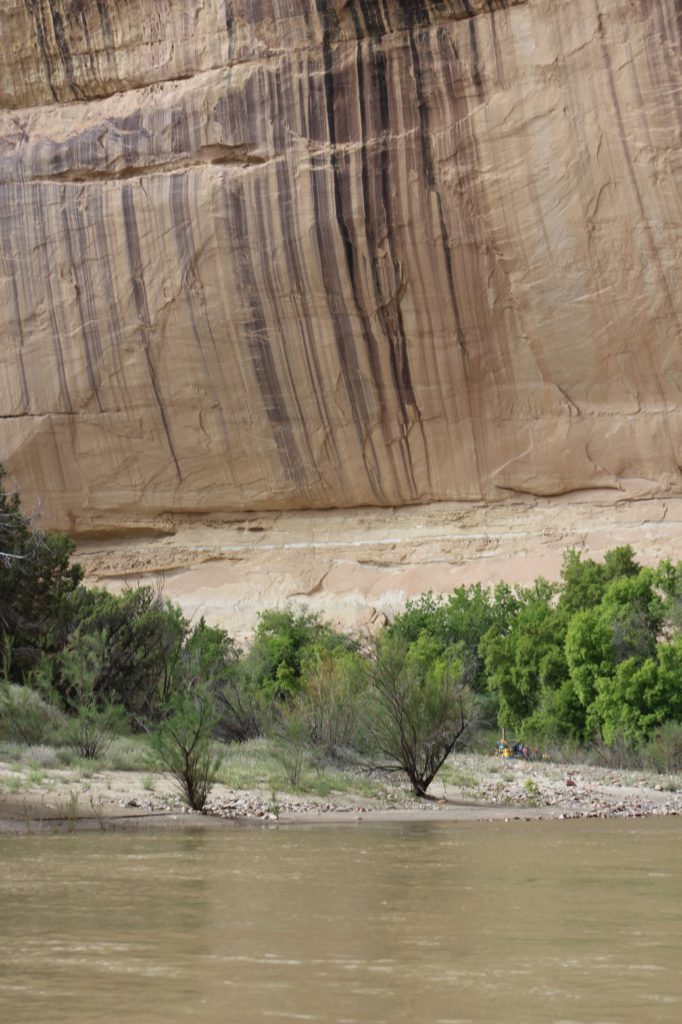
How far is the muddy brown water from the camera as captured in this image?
194 inches

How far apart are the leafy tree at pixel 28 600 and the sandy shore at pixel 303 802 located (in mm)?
4870

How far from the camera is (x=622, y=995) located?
5.09 metres

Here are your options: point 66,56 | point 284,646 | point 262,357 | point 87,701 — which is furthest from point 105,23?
point 87,701

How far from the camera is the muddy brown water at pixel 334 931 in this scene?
493 cm

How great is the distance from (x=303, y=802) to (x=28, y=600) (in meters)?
7.12

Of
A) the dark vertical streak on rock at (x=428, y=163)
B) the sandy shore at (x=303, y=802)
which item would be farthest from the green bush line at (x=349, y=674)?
the dark vertical streak on rock at (x=428, y=163)

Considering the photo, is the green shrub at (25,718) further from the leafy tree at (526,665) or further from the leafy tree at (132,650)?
the leafy tree at (526,665)

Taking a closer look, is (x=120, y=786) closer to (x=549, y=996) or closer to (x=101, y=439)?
(x=549, y=996)

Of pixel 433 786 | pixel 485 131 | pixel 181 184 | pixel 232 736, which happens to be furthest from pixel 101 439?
pixel 433 786

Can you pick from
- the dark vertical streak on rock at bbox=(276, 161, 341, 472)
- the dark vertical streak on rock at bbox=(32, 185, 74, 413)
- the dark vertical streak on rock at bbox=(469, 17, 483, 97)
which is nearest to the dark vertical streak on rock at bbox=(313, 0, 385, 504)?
the dark vertical streak on rock at bbox=(276, 161, 341, 472)

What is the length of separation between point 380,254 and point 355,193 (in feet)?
4.75

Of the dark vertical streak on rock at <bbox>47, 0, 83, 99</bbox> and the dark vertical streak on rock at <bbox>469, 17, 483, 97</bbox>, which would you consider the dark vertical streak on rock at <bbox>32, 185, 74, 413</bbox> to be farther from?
the dark vertical streak on rock at <bbox>469, 17, 483, 97</bbox>

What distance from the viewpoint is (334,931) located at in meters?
6.50

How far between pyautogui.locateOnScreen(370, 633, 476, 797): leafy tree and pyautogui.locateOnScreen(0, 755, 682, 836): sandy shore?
1.05 ft
